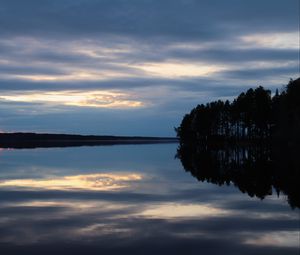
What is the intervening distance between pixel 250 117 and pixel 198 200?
10669 cm

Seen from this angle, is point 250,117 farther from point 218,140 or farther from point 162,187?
point 162,187

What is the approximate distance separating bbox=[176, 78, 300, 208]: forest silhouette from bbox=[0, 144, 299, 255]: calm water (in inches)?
131

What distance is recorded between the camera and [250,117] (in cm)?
13162

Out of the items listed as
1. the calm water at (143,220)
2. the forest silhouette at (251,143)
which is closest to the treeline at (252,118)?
the forest silhouette at (251,143)

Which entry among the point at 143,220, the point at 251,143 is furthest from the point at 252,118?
the point at 143,220

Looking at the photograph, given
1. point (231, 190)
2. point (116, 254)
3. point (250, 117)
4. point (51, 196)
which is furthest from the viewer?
point (250, 117)

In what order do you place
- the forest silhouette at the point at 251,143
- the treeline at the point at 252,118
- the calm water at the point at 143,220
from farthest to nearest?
the treeline at the point at 252,118 → the forest silhouette at the point at 251,143 → the calm water at the point at 143,220

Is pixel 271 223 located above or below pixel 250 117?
below

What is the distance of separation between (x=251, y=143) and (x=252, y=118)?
1186 centimetres

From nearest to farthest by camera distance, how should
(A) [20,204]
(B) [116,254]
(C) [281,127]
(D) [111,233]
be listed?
(B) [116,254] → (D) [111,233] → (A) [20,204] → (C) [281,127]

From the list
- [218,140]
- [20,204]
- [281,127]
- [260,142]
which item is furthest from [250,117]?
[20,204]

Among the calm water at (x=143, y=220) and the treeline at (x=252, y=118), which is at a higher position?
the treeline at (x=252, y=118)

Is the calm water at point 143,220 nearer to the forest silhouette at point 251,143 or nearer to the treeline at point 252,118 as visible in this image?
the forest silhouette at point 251,143

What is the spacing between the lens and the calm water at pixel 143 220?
16.1m
